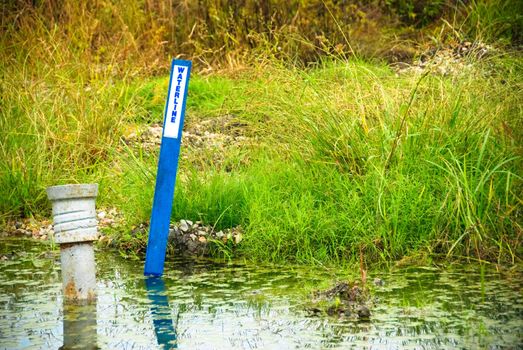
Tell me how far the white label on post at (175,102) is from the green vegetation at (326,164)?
3.58 feet

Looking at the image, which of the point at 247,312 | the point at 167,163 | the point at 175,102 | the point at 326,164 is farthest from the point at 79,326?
the point at 326,164

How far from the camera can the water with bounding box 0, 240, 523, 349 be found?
5.17 m

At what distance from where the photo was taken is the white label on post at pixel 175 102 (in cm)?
668

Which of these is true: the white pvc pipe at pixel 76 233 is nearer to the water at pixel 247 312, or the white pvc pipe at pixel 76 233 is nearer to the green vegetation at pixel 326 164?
the water at pixel 247 312

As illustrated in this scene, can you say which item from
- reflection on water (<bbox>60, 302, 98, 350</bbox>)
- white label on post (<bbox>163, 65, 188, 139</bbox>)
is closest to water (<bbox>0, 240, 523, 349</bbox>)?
reflection on water (<bbox>60, 302, 98, 350</bbox>)

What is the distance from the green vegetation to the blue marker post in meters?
0.80

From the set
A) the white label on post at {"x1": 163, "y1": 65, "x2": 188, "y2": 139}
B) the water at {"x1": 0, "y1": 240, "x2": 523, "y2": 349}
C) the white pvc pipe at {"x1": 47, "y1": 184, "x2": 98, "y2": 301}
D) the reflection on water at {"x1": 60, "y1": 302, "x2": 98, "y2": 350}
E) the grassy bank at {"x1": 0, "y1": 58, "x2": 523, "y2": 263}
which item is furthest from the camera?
the grassy bank at {"x1": 0, "y1": 58, "x2": 523, "y2": 263}

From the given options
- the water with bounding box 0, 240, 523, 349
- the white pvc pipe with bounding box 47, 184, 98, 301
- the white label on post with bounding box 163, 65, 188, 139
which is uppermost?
the white label on post with bounding box 163, 65, 188, 139

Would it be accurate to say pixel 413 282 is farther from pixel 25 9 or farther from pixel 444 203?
pixel 25 9

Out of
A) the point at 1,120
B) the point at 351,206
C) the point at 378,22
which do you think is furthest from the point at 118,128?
the point at 378,22

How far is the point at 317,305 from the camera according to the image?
19.0 feet

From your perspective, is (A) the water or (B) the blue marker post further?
(B) the blue marker post

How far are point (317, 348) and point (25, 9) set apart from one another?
9408mm

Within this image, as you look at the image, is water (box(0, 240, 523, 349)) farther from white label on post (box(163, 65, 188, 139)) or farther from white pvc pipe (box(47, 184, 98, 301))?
white label on post (box(163, 65, 188, 139))
